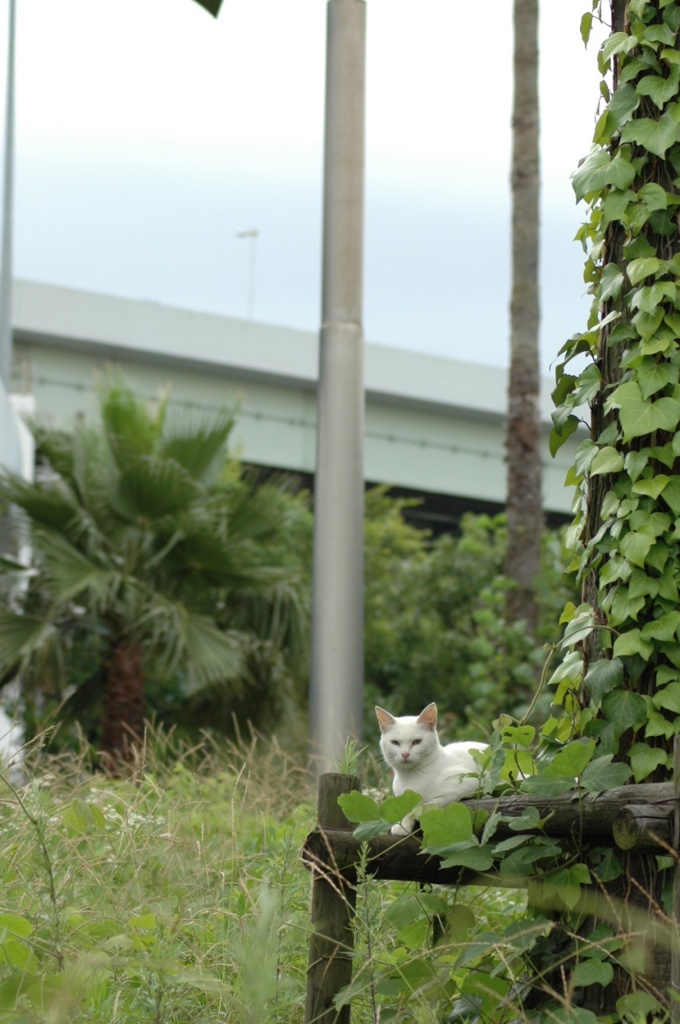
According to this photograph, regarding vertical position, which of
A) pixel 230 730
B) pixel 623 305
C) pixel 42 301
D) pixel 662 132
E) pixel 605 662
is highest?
pixel 42 301

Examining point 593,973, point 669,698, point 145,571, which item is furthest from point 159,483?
point 593,973

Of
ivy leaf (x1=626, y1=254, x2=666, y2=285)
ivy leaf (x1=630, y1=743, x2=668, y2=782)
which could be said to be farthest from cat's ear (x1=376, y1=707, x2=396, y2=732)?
ivy leaf (x1=626, y1=254, x2=666, y2=285)

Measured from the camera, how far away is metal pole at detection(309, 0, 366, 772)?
8141 millimetres

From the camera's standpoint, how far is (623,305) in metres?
4.06

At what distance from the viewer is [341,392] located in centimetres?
829

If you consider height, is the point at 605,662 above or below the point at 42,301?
below

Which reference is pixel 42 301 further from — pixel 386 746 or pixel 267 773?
pixel 386 746

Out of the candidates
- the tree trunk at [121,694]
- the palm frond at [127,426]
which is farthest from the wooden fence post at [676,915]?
the palm frond at [127,426]

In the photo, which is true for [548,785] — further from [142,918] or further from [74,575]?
[74,575]

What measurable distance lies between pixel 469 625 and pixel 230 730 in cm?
430

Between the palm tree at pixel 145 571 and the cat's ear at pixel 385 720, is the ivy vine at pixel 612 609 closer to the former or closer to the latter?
the cat's ear at pixel 385 720

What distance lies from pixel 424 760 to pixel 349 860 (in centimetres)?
74

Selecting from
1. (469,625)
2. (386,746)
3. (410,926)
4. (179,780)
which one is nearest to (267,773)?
(179,780)

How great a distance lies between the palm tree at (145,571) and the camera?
13094 millimetres
